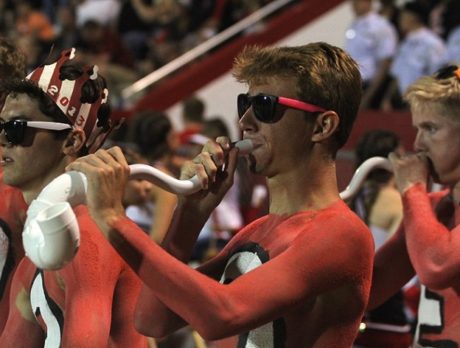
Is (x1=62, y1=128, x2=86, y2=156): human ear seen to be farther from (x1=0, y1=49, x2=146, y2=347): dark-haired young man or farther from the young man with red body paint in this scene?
the young man with red body paint

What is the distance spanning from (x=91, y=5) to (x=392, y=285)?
1183cm

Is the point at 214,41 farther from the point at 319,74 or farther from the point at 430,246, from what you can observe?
the point at 319,74

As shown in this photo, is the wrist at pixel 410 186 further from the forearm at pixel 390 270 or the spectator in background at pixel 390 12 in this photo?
the spectator in background at pixel 390 12

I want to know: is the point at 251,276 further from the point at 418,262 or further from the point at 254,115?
the point at 418,262

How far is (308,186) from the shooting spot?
3.28 m

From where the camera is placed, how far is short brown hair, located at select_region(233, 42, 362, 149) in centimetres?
323

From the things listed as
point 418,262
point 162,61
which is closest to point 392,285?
point 418,262

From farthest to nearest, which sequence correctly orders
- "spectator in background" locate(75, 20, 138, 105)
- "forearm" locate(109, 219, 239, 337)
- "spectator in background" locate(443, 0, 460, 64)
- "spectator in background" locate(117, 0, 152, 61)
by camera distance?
"spectator in background" locate(117, 0, 152, 61)
"spectator in background" locate(75, 20, 138, 105)
"spectator in background" locate(443, 0, 460, 64)
"forearm" locate(109, 219, 239, 337)

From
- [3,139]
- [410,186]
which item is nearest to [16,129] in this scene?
[3,139]

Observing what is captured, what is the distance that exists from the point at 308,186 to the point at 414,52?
26.8 feet

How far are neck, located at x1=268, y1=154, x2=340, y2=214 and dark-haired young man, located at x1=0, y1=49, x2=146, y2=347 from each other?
24.7 inches

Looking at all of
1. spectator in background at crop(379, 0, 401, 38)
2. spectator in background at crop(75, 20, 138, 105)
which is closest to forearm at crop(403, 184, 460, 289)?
spectator in background at crop(379, 0, 401, 38)

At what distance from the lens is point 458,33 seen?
11125mm

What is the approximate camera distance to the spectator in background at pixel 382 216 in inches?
224
